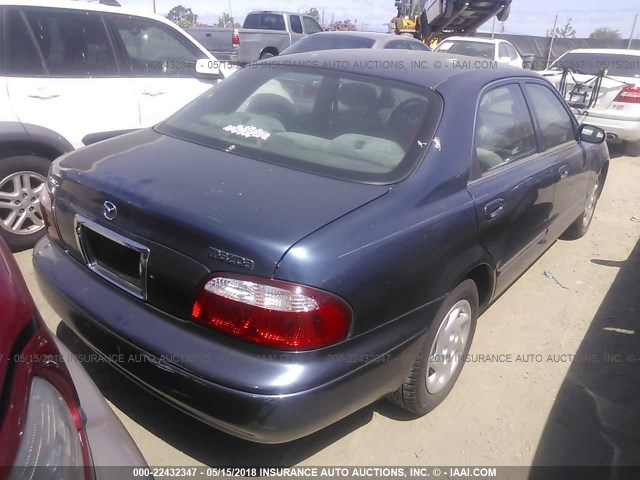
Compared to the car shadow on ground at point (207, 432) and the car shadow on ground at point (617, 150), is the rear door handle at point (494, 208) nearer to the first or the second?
the car shadow on ground at point (207, 432)

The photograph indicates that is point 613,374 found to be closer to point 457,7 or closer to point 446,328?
point 446,328

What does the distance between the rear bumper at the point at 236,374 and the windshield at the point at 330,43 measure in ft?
23.2

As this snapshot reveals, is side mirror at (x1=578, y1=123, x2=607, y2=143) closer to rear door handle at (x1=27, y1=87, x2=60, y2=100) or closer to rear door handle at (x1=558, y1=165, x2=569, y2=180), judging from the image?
rear door handle at (x1=558, y1=165, x2=569, y2=180)

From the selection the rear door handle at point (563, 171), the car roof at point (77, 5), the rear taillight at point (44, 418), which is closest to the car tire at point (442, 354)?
the rear door handle at point (563, 171)

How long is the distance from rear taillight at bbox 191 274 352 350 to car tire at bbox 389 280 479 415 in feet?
2.14

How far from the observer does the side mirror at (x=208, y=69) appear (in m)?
4.70

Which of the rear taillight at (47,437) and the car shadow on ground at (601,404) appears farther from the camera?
the car shadow on ground at (601,404)

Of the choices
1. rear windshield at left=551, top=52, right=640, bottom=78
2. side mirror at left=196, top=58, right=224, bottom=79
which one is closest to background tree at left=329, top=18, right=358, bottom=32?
rear windshield at left=551, top=52, right=640, bottom=78

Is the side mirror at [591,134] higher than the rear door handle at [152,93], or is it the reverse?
the rear door handle at [152,93]

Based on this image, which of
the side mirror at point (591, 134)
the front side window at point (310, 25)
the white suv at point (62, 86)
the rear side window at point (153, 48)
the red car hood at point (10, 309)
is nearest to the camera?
the red car hood at point (10, 309)

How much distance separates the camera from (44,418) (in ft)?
3.98

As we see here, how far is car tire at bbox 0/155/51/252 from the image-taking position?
3797mm

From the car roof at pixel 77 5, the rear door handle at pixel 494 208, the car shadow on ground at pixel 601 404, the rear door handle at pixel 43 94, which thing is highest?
the car roof at pixel 77 5

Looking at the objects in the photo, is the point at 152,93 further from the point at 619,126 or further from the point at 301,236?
the point at 619,126
